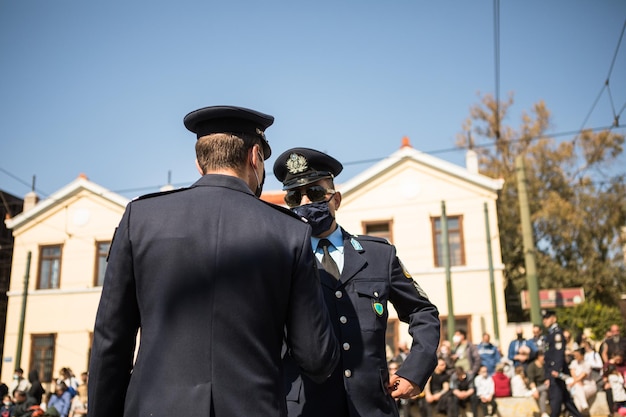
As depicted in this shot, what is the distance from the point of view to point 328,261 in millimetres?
3240

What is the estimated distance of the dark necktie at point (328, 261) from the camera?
125 inches

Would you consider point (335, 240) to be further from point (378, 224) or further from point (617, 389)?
point (378, 224)

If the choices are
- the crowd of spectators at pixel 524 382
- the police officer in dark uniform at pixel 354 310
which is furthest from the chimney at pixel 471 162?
the police officer in dark uniform at pixel 354 310

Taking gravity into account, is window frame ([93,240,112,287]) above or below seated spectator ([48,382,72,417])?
above

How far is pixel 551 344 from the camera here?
43.8 feet

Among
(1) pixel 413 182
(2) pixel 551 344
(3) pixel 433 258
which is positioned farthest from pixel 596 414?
(1) pixel 413 182

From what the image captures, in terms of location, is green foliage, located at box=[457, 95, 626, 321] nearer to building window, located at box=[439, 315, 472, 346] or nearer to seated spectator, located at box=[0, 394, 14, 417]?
building window, located at box=[439, 315, 472, 346]

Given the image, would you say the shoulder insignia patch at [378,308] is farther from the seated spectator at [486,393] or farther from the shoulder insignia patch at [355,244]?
the seated spectator at [486,393]

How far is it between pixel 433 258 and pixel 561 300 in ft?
20.3

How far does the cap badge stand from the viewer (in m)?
3.55

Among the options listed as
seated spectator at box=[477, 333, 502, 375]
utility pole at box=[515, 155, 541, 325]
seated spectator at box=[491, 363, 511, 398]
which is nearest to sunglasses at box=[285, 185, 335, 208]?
seated spectator at box=[491, 363, 511, 398]

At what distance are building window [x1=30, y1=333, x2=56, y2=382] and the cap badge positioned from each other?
27700mm

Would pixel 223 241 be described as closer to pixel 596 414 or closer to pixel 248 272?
pixel 248 272

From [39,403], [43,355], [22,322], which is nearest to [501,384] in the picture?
[39,403]
